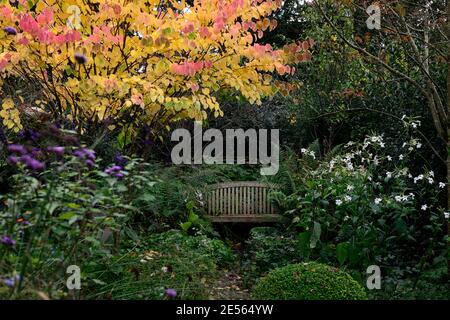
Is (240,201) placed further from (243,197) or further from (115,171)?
(115,171)

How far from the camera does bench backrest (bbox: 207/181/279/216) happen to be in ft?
24.8

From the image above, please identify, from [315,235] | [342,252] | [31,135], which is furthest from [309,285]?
[31,135]

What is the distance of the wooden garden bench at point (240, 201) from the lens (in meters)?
7.46

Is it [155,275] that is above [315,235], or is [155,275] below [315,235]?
below

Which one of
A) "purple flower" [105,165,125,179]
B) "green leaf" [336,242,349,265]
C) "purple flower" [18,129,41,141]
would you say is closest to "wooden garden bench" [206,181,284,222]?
"green leaf" [336,242,349,265]

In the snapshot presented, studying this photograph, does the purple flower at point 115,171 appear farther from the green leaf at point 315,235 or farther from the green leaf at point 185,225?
the green leaf at point 185,225

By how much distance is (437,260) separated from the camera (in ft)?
16.9

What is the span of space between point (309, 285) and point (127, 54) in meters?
2.50

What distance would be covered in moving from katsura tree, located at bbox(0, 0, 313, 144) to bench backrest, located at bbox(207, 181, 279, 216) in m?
2.31

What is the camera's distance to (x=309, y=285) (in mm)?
4059

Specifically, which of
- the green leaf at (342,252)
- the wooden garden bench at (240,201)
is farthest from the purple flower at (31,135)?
the wooden garden bench at (240,201)

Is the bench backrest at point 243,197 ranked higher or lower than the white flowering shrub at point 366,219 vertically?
higher

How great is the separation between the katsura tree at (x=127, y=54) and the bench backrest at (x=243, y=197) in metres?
2.31
